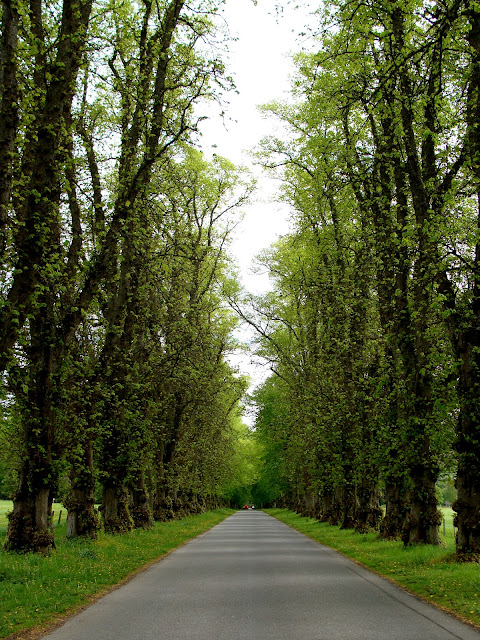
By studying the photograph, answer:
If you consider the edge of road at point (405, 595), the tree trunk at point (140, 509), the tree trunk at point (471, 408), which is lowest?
the edge of road at point (405, 595)

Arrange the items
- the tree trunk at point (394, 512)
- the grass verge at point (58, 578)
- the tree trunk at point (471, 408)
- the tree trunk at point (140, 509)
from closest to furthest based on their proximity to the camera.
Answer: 1. the grass verge at point (58, 578)
2. the tree trunk at point (471, 408)
3. the tree trunk at point (394, 512)
4. the tree trunk at point (140, 509)

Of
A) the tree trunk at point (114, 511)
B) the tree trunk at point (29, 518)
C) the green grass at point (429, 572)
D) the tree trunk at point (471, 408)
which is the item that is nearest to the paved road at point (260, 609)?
the green grass at point (429, 572)

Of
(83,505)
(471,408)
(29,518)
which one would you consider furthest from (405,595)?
(83,505)

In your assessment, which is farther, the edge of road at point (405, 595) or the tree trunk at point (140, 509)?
the tree trunk at point (140, 509)

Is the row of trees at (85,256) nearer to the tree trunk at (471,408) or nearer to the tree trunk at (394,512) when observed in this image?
the tree trunk at (471,408)

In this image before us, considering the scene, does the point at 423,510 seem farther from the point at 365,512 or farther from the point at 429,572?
the point at 365,512

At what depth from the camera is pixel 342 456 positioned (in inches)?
931

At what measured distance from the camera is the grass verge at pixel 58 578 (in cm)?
755

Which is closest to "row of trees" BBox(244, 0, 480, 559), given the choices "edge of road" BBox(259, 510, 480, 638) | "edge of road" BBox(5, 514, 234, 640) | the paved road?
"edge of road" BBox(259, 510, 480, 638)

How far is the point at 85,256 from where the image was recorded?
14.6m

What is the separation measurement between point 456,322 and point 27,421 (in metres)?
9.06

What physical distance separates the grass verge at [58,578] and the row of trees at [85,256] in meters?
0.99

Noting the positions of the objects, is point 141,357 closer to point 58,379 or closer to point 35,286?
point 58,379

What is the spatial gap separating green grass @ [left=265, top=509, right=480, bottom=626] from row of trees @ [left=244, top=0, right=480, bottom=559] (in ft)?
2.56
